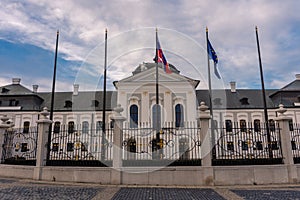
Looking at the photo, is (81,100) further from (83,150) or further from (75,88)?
(83,150)

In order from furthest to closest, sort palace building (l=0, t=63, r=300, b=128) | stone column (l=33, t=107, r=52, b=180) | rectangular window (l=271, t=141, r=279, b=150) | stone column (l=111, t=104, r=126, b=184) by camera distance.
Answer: palace building (l=0, t=63, r=300, b=128), rectangular window (l=271, t=141, r=279, b=150), stone column (l=33, t=107, r=52, b=180), stone column (l=111, t=104, r=126, b=184)

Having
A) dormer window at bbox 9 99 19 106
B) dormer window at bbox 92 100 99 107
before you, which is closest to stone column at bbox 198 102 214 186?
dormer window at bbox 92 100 99 107

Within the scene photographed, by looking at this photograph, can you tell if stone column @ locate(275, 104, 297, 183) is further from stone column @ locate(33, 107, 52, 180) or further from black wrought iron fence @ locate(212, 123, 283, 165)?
stone column @ locate(33, 107, 52, 180)

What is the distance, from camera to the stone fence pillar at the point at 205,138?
834 cm

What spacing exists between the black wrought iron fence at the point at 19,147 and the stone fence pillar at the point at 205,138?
22.3 ft

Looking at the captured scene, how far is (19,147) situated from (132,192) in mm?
6245

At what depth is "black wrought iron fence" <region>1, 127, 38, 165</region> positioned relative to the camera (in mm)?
10211

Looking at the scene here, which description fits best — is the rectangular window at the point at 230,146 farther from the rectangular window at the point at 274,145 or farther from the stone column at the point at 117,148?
the stone column at the point at 117,148

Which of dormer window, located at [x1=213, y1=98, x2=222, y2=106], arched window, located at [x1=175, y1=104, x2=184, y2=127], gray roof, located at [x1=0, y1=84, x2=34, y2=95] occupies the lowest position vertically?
arched window, located at [x1=175, y1=104, x2=184, y2=127]

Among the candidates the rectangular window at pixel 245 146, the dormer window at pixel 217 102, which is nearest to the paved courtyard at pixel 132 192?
the rectangular window at pixel 245 146

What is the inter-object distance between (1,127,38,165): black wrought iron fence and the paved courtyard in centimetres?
209

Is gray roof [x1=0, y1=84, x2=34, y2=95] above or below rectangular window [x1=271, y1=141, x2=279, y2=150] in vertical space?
above

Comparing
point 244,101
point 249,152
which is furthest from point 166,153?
point 244,101

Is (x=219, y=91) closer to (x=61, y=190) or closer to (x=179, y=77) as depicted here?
(x=179, y=77)
